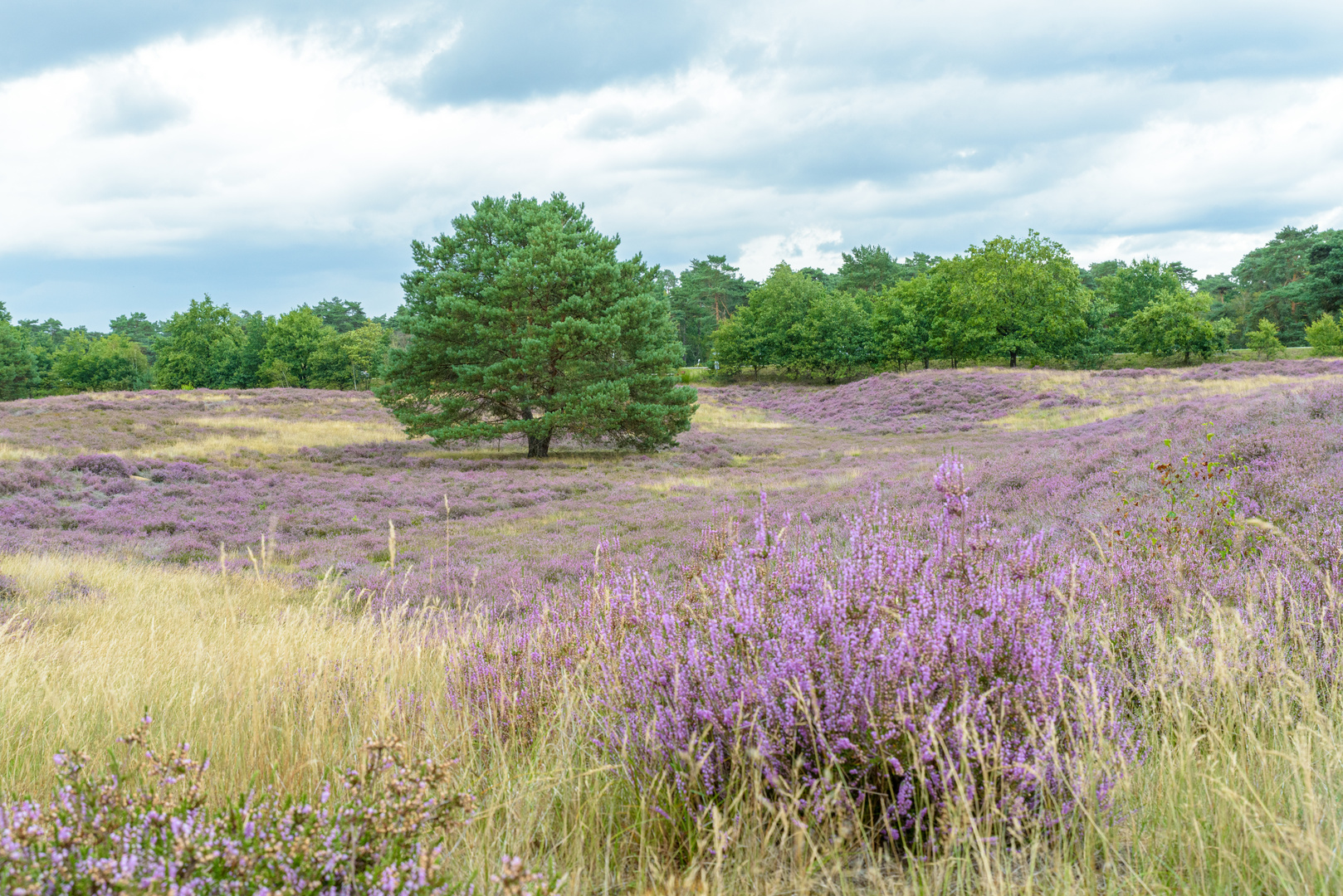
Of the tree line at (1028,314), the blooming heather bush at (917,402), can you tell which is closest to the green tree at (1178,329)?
the tree line at (1028,314)

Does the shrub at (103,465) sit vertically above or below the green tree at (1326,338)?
below

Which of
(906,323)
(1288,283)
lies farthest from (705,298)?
(1288,283)

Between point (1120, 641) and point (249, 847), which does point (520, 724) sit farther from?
point (1120, 641)

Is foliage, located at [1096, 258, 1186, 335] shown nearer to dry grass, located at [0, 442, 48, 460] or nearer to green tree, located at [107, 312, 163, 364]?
dry grass, located at [0, 442, 48, 460]

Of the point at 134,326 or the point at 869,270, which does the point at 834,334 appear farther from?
the point at 134,326

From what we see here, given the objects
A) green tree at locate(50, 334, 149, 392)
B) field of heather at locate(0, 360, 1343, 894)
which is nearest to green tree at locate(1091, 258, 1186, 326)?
field of heather at locate(0, 360, 1343, 894)

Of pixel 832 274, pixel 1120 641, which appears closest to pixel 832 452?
pixel 1120 641

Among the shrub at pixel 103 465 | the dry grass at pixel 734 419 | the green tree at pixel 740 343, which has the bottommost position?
the dry grass at pixel 734 419

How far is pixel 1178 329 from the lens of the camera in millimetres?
47969

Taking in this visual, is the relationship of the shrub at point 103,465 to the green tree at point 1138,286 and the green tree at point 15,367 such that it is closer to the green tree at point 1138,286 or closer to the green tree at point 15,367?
the green tree at point 1138,286

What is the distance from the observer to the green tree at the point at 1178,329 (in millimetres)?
47844

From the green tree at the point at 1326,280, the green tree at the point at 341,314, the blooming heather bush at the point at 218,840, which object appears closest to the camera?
the blooming heather bush at the point at 218,840

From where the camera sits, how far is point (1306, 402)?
10.6m

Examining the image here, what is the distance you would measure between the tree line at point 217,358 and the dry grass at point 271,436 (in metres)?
36.0
